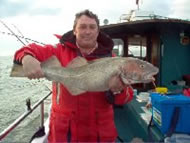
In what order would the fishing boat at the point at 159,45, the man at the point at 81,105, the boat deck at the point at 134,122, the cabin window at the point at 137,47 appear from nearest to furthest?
1. the man at the point at 81,105
2. the boat deck at the point at 134,122
3. the fishing boat at the point at 159,45
4. the cabin window at the point at 137,47

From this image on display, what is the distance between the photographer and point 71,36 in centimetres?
357

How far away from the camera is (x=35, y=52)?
3.31 m

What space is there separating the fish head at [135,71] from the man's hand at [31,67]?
3.01 ft

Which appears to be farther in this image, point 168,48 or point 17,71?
point 168,48

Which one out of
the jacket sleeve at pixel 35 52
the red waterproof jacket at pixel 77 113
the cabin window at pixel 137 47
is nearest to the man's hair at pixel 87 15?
the red waterproof jacket at pixel 77 113

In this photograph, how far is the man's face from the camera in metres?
3.31

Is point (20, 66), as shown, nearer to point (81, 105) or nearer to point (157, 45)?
point (81, 105)

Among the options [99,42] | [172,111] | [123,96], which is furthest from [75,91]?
[172,111]

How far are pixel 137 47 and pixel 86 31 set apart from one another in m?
7.35

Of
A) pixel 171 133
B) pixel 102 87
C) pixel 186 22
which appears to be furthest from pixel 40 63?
pixel 186 22

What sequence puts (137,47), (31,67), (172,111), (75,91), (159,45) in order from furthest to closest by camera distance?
(137,47), (159,45), (172,111), (75,91), (31,67)

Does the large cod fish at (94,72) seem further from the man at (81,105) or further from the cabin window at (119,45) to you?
the cabin window at (119,45)

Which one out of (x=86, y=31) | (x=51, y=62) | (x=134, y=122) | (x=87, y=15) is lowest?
(x=134, y=122)

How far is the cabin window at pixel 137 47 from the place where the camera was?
33.1 ft
